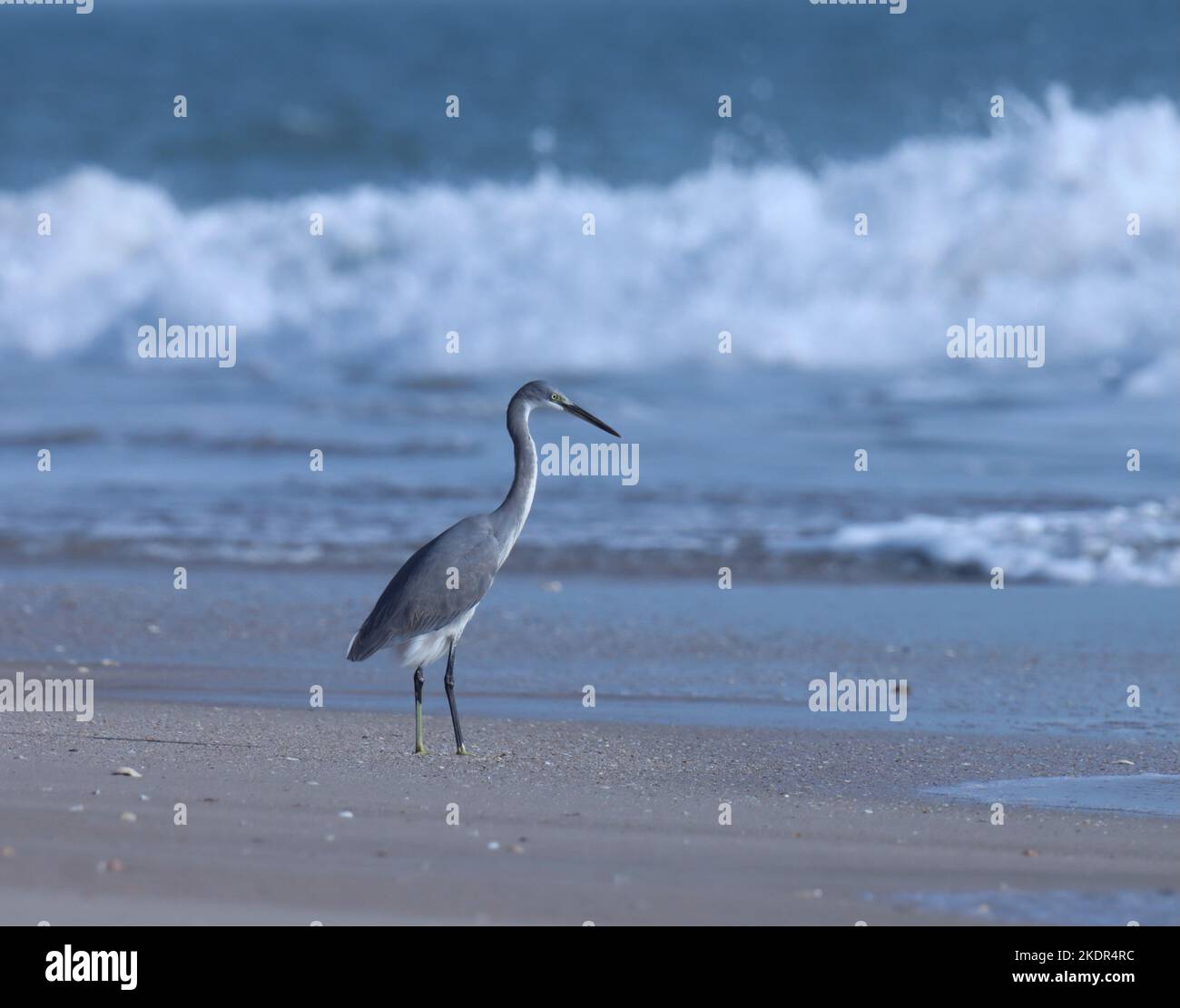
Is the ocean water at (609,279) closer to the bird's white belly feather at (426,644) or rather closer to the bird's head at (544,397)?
the bird's head at (544,397)

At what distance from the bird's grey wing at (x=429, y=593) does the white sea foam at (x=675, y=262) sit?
12923 mm

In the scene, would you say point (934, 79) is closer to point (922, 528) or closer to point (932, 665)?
point (922, 528)

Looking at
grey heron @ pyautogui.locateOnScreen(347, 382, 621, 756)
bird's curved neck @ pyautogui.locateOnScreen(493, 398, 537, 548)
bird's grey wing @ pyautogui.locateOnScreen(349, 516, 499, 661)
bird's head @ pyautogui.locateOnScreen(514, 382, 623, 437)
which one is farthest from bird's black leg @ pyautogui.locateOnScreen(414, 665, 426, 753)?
bird's head @ pyautogui.locateOnScreen(514, 382, 623, 437)

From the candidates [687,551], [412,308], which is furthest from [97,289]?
[687,551]

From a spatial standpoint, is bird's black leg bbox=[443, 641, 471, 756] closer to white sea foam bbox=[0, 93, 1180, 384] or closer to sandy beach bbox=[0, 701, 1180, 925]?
sandy beach bbox=[0, 701, 1180, 925]

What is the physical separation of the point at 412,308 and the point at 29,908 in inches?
689

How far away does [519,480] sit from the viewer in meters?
6.99

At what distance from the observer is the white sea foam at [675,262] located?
20188 mm

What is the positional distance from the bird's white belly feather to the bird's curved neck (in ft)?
1.25

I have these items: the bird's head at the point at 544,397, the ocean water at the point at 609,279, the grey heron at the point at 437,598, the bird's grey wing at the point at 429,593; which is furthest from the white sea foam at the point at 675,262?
the bird's grey wing at the point at 429,593

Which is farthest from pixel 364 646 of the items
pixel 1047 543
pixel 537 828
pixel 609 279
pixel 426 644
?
pixel 609 279

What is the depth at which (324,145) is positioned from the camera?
88.1ft

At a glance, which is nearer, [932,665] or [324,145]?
[932,665]

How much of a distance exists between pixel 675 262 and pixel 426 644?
15712mm
